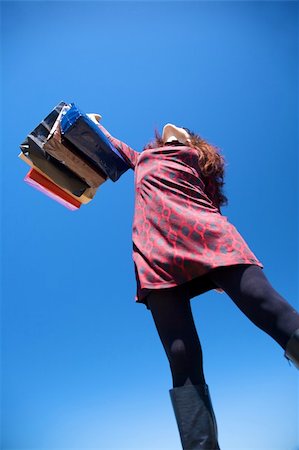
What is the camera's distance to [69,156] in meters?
1.98

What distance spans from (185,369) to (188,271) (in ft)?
1.12

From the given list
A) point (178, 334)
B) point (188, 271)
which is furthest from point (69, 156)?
point (178, 334)

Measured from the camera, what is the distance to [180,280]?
4.63 feet

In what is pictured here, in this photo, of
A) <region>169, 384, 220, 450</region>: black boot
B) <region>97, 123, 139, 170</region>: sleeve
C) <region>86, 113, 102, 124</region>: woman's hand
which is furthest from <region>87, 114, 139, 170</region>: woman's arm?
<region>169, 384, 220, 450</region>: black boot

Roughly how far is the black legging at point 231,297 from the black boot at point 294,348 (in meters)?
0.02

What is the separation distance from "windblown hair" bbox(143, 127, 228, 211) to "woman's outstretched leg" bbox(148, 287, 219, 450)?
2.00 ft

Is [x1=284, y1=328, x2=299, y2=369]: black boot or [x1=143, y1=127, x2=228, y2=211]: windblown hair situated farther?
[x1=143, y1=127, x2=228, y2=211]: windblown hair

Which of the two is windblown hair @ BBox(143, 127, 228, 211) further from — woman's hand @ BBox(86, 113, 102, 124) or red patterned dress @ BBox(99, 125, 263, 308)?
woman's hand @ BBox(86, 113, 102, 124)

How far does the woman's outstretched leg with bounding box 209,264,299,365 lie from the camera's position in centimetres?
120

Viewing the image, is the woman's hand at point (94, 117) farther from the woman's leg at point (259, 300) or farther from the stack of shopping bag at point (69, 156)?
the woman's leg at point (259, 300)

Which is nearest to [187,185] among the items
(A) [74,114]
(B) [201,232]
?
(B) [201,232]

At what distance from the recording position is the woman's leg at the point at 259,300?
1216mm

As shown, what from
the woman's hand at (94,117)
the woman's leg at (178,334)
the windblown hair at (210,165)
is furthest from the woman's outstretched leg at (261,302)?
the woman's hand at (94,117)

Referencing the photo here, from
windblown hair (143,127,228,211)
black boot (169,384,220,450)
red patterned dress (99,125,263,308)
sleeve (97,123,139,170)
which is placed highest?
sleeve (97,123,139,170)
